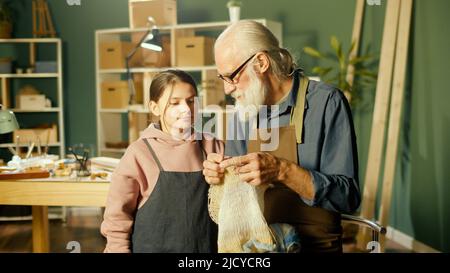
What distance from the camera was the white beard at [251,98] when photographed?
54.7 inches

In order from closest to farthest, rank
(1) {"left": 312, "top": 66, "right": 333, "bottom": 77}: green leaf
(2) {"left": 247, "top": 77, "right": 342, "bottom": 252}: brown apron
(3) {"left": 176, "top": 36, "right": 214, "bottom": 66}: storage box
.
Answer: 1. (2) {"left": 247, "top": 77, "right": 342, "bottom": 252}: brown apron
2. (1) {"left": 312, "top": 66, "right": 333, "bottom": 77}: green leaf
3. (3) {"left": 176, "top": 36, "right": 214, "bottom": 66}: storage box

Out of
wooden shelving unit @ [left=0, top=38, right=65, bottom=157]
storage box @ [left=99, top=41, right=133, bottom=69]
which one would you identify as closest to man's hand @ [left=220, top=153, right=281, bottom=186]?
wooden shelving unit @ [left=0, top=38, right=65, bottom=157]

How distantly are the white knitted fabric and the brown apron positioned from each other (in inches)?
1.9

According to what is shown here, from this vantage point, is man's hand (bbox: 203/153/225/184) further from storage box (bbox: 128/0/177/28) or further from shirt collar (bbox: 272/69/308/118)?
storage box (bbox: 128/0/177/28)

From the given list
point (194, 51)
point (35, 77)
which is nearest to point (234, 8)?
point (194, 51)

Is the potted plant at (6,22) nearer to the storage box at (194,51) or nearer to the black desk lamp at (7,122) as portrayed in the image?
the storage box at (194,51)

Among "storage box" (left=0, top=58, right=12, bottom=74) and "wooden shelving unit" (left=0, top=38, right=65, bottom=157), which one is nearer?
"wooden shelving unit" (left=0, top=38, right=65, bottom=157)

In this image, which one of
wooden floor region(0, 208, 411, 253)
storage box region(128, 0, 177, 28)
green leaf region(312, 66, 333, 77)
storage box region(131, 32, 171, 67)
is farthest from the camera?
green leaf region(312, 66, 333, 77)

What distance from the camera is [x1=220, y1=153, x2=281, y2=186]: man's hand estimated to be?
1.28 meters

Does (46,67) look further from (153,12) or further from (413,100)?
(413,100)

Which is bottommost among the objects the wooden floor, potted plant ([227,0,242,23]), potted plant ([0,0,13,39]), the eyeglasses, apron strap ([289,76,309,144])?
the wooden floor

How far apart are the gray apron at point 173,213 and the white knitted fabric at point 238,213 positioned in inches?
1.2

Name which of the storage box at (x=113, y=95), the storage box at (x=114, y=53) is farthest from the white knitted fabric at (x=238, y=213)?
the storage box at (x=114, y=53)

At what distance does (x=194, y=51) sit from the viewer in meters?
3.69
